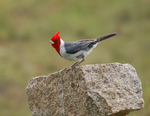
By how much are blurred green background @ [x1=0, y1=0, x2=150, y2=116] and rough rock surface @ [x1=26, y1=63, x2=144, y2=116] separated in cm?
373

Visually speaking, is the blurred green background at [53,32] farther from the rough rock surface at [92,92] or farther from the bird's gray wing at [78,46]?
the bird's gray wing at [78,46]

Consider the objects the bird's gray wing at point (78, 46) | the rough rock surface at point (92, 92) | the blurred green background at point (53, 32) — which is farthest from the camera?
the blurred green background at point (53, 32)

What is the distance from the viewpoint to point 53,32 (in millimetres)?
10664

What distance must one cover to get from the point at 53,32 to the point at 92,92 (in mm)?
7164

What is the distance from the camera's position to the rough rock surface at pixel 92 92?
375cm

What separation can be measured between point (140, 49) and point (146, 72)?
1.19m

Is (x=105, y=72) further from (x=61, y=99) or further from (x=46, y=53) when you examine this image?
(x=46, y=53)

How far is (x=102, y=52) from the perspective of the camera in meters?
9.91

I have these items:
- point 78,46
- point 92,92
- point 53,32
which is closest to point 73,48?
point 78,46

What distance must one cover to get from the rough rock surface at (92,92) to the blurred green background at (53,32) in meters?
3.73

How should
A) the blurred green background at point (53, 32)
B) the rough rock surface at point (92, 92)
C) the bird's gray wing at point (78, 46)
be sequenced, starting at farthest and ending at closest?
1. the blurred green background at point (53, 32)
2. the bird's gray wing at point (78, 46)
3. the rough rock surface at point (92, 92)

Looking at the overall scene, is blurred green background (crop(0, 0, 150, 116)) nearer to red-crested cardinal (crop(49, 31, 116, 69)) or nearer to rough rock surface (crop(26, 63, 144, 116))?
rough rock surface (crop(26, 63, 144, 116))

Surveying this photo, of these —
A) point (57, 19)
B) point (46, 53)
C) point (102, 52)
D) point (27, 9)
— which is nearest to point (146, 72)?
point (102, 52)

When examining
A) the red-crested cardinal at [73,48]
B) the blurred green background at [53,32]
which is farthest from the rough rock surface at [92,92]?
the blurred green background at [53,32]
